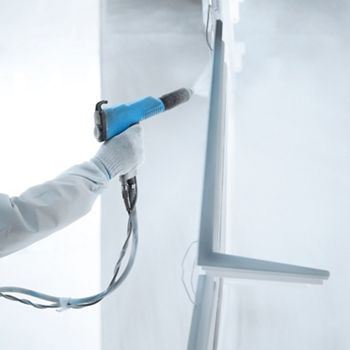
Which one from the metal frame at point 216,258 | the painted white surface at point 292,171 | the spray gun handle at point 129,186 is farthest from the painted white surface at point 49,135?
the metal frame at point 216,258

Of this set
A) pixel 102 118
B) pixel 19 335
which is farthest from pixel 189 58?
pixel 19 335

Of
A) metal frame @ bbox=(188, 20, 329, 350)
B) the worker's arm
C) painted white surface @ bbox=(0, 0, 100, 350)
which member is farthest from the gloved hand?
painted white surface @ bbox=(0, 0, 100, 350)

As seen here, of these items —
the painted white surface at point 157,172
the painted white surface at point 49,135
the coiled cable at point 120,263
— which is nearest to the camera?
the coiled cable at point 120,263

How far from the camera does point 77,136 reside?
175 centimetres

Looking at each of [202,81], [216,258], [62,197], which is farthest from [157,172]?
[216,258]

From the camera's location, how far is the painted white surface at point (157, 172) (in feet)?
5.10

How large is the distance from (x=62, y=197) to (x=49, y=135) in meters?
0.86

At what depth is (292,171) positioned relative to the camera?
1.56 meters

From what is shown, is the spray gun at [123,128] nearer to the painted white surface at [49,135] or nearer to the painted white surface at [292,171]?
the painted white surface at [292,171]

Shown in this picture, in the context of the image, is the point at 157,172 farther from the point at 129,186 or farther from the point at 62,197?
the point at 62,197

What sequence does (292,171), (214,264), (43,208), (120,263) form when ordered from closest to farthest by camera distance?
(214,264) < (43,208) < (120,263) < (292,171)

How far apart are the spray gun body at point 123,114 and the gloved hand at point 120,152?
15 mm

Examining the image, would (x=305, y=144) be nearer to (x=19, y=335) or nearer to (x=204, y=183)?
(x=204, y=183)

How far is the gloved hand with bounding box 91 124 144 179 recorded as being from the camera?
1013mm
